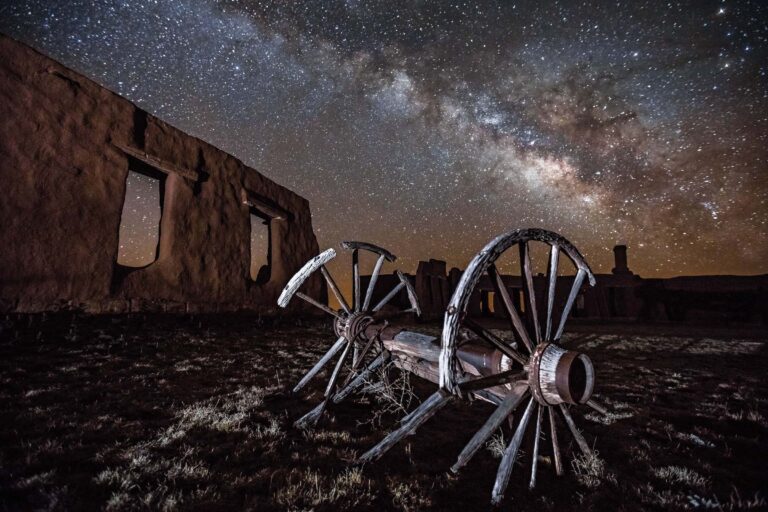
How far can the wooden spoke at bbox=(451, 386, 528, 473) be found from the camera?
1.99 m

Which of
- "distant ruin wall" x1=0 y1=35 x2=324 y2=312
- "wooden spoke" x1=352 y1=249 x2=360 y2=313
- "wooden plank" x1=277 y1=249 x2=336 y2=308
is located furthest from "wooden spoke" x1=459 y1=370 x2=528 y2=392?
"distant ruin wall" x1=0 y1=35 x2=324 y2=312

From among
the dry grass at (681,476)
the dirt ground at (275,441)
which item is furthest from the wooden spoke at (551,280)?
the dry grass at (681,476)

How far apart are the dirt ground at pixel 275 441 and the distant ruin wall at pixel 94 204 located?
24.6 inches

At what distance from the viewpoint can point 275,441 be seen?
2785 mm

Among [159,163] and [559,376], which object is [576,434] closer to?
[559,376]

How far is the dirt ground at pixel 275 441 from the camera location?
2.04 meters

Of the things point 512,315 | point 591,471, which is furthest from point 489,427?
point 591,471

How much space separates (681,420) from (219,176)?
920cm

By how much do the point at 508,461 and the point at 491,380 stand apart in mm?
504

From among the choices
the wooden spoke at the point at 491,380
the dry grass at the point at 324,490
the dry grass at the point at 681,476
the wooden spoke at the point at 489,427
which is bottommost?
the dry grass at the point at 681,476

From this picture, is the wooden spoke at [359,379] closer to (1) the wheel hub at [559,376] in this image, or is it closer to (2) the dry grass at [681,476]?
(1) the wheel hub at [559,376]

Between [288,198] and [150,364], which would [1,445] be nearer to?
[150,364]

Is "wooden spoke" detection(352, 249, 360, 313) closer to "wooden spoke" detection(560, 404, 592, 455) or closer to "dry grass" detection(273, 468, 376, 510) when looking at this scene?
"dry grass" detection(273, 468, 376, 510)

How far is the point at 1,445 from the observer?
2.32m
